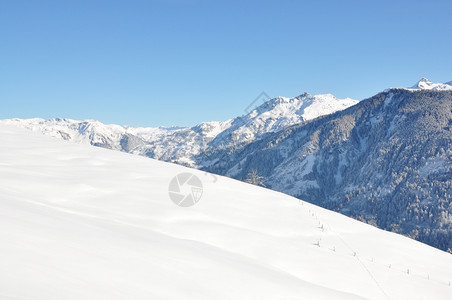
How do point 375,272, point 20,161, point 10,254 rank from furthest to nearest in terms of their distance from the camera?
point 20,161, point 375,272, point 10,254

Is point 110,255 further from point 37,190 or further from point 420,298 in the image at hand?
point 420,298

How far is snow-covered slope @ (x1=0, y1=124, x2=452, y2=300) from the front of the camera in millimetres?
8008

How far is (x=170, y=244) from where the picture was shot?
11.8 m

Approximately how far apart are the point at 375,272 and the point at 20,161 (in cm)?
2053

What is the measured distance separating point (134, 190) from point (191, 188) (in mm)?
3916

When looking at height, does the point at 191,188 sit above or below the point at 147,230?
above

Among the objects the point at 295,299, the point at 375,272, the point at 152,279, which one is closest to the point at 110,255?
the point at 152,279

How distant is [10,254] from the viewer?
7.61 meters

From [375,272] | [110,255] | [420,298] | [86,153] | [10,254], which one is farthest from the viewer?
[86,153]

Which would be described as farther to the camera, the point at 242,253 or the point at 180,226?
the point at 180,226

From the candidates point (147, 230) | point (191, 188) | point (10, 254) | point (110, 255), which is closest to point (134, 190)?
point (191, 188)

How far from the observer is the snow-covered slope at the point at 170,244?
8008 mm

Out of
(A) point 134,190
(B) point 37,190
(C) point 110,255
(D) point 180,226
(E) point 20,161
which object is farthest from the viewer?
(E) point 20,161

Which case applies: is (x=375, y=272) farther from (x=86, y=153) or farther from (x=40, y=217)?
(x=86, y=153)
